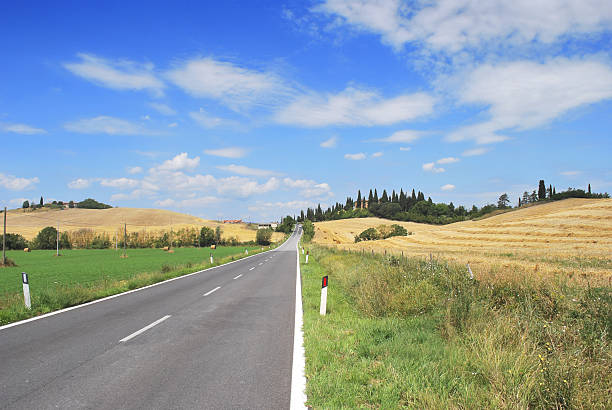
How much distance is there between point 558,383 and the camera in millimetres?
3527

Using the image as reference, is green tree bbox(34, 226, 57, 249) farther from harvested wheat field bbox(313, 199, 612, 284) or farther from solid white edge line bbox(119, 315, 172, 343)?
solid white edge line bbox(119, 315, 172, 343)

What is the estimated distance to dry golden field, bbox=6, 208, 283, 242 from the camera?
4227 inches

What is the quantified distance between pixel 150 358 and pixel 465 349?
4819 mm

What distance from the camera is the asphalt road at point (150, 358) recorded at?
4180 mm

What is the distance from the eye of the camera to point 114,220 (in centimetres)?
12406

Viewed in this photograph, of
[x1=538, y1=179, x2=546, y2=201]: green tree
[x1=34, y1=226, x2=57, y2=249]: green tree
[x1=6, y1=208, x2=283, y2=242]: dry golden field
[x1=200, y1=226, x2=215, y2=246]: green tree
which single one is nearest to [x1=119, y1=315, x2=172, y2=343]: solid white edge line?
[x1=34, y1=226, x2=57, y2=249]: green tree

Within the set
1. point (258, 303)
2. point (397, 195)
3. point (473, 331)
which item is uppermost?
point (397, 195)

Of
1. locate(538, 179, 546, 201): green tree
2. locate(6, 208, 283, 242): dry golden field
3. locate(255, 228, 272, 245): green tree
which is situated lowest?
locate(255, 228, 272, 245): green tree

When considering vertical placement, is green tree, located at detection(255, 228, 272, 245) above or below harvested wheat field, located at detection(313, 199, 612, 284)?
below

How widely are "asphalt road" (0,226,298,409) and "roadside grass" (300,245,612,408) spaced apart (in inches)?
31.9

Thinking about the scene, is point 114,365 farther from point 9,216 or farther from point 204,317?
point 9,216

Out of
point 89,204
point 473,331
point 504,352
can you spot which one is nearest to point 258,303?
point 473,331

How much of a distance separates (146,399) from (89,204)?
8374 inches

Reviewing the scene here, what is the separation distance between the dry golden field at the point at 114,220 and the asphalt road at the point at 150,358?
3718 inches
